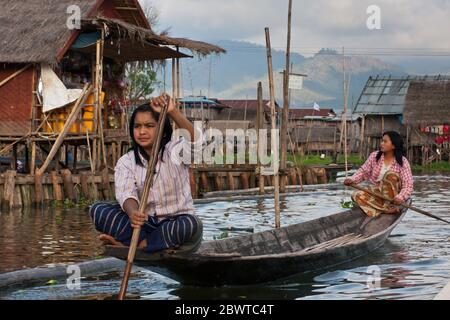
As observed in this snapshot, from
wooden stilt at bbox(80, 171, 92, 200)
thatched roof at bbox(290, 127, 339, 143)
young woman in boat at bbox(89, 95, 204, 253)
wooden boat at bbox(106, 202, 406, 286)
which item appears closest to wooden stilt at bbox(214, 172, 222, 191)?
wooden stilt at bbox(80, 171, 92, 200)

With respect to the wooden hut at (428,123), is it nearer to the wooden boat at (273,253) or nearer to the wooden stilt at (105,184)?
the wooden stilt at (105,184)

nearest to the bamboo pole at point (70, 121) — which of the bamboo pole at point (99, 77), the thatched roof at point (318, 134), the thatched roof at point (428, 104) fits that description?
the bamboo pole at point (99, 77)

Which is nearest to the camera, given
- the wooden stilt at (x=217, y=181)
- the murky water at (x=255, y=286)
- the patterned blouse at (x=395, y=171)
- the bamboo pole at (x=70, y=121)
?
the murky water at (x=255, y=286)

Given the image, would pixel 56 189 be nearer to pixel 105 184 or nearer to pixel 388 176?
pixel 105 184

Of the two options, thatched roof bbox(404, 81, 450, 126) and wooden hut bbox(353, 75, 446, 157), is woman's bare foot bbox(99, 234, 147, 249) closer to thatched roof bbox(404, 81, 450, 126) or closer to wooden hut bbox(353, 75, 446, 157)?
thatched roof bbox(404, 81, 450, 126)

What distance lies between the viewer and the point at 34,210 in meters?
14.6

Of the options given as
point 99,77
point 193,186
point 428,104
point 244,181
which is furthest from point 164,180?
point 428,104

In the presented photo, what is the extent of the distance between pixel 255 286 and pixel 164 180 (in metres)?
1.46

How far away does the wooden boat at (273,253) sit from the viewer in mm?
6352

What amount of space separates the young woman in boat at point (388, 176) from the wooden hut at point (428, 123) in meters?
24.5

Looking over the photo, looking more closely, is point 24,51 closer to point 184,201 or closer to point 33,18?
point 33,18

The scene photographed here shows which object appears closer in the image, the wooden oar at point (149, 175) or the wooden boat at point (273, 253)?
the wooden oar at point (149, 175)

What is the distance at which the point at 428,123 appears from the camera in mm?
34250
